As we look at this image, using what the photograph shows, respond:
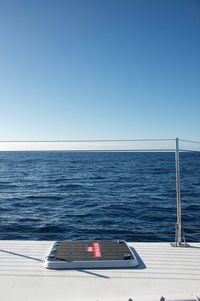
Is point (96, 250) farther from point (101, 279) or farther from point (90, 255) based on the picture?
point (101, 279)

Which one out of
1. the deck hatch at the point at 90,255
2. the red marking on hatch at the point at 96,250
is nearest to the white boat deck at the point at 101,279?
the deck hatch at the point at 90,255

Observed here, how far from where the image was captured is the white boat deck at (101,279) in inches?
61.2

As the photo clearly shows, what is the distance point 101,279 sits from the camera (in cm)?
172

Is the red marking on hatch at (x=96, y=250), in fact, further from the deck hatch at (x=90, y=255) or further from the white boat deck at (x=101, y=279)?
the white boat deck at (x=101, y=279)

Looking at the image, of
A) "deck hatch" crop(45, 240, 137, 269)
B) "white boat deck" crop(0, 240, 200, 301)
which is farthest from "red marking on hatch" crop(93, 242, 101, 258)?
"white boat deck" crop(0, 240, 200, 301)

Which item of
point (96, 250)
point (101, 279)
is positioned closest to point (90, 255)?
point (96, 250)

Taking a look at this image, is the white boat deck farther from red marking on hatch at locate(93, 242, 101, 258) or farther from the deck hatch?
red marking on hatch at locate(93, 242, 101, 258)

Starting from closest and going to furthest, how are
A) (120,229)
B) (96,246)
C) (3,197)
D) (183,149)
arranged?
(96,246)
(183,149)
(120,229)
(3,197)

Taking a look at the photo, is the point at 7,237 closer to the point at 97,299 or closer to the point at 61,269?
the point at 61,269

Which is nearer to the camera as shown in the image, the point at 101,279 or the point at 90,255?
the point at 101,279

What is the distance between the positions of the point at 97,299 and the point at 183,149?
1.42m

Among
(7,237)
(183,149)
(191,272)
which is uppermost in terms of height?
(183,149)

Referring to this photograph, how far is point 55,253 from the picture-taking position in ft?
6.72

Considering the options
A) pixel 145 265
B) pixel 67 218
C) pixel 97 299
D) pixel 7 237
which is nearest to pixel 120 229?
pixel 67 218
